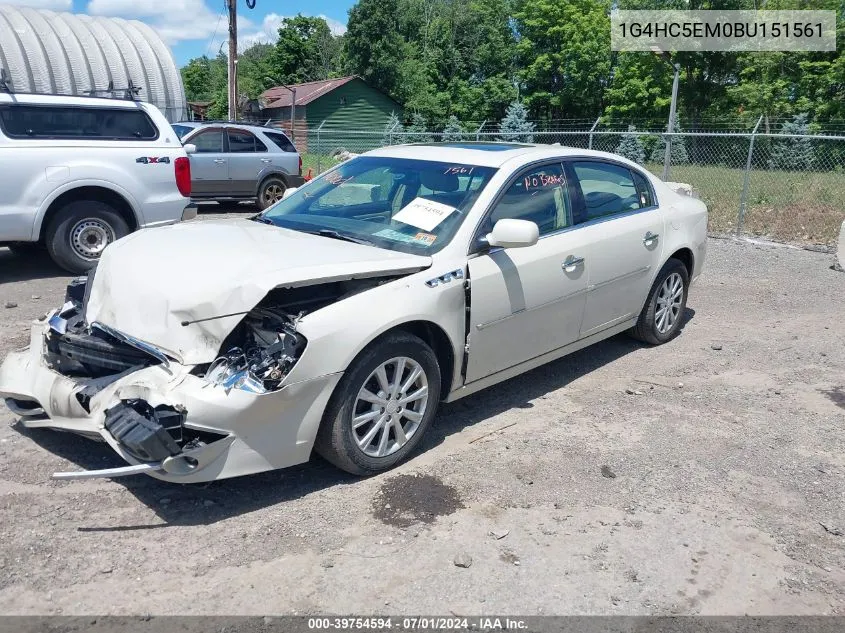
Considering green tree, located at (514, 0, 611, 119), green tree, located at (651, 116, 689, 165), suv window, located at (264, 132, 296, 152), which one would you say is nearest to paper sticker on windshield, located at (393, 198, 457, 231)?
suv window, located at (264, 132, 296, 152)

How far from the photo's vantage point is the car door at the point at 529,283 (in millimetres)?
4316

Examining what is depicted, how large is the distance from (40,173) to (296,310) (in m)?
5.27

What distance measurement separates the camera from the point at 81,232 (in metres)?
8.01

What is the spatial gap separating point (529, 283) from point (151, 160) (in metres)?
5.46

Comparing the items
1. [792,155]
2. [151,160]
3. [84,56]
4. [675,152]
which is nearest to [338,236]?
[151,160]

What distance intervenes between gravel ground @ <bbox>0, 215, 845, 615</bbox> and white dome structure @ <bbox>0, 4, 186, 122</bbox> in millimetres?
13323

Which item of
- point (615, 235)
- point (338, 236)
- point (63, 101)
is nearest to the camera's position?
point (338, 236)

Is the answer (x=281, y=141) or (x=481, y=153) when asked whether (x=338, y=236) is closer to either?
(x=481, y=153)

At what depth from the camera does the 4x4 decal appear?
820cm

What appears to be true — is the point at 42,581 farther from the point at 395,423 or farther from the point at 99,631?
the point at 395,423

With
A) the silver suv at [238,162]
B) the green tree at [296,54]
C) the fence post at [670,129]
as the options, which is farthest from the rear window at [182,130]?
the green tree at [296,54]

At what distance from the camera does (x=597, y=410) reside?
500 cm

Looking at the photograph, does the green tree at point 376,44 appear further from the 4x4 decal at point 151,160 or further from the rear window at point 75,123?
the 4x4 decal at point 151,160

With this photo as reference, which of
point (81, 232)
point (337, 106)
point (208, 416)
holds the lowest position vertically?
point (208, 416)
